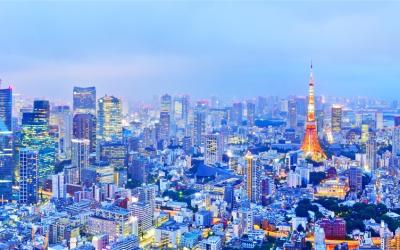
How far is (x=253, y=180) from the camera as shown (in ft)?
31.1

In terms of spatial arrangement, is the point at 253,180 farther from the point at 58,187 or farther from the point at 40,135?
the point at 40,135

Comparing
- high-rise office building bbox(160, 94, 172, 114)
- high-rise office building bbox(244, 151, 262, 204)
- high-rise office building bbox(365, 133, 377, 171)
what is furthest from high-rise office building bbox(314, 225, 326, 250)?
high-rise office building bbox(160, 94, 172, 114)

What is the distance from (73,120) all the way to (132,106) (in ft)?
21.1

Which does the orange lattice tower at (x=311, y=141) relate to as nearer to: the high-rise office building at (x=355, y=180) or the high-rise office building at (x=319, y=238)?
the high-rise office building at (x=355, y=180)

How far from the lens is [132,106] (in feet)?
68.7

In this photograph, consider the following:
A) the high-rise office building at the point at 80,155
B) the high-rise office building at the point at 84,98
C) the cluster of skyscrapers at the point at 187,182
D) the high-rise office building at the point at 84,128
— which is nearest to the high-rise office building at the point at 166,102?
the cluster of skyscrapers at the point at 187,182

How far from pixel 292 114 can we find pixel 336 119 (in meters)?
2.02

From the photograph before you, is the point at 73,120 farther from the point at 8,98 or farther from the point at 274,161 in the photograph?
the point at 274,161

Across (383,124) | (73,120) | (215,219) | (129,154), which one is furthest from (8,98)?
(383,124)

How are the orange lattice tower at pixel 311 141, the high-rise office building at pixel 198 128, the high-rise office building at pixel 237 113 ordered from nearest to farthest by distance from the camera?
the orange lattice tower at pixel 311 141, the high-rise office building at pixel 198 128, the high-rise office building at pixel 237 113

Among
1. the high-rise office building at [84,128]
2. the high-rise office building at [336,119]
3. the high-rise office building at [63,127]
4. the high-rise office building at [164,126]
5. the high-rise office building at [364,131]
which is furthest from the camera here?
the high-rise office building at [336,119]

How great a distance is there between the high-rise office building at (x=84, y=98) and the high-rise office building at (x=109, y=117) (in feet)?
1.22

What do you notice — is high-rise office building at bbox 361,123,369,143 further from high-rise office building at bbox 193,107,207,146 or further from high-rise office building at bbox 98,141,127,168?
high-rise office building at bbox 98,141,127,168

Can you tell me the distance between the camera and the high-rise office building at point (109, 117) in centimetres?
1636
